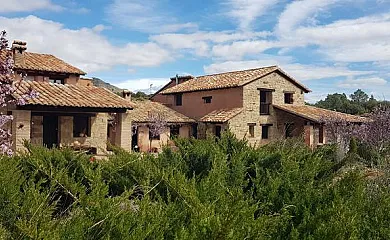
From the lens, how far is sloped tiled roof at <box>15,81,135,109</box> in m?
13.9

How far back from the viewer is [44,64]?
1898 centimetres

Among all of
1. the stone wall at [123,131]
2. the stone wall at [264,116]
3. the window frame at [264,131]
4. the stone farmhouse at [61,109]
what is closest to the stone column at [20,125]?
the stone farmhouse at [61,109]

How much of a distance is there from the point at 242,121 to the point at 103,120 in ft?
30.1

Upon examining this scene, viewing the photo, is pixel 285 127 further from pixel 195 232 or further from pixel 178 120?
pixel 195 232

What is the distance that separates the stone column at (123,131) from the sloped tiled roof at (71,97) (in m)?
0.52

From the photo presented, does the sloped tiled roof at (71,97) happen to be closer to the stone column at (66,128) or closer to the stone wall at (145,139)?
the stone column at (66,128)

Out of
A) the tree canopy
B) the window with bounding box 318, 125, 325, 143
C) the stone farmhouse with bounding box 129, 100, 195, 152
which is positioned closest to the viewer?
the stone farmhouse with bounding box 129, 100, 195, 152

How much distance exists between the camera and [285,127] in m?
26.0

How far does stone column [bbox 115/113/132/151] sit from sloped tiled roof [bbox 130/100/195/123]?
8.41 m

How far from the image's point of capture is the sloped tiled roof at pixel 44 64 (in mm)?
17859

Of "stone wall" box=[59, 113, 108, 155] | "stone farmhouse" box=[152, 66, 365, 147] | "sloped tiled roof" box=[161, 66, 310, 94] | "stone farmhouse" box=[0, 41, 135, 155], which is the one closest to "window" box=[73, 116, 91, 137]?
"stone farmhouse" box=[0, 41, 135, 155]

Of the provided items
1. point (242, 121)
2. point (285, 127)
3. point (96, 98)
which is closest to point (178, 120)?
point (242, 121)

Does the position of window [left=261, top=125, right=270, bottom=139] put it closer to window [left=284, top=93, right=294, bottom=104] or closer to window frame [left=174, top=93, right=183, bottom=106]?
window [left=284, top=93, right=294, bottom=104]

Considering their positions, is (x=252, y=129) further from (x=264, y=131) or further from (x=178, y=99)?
(x=178, y=99)
